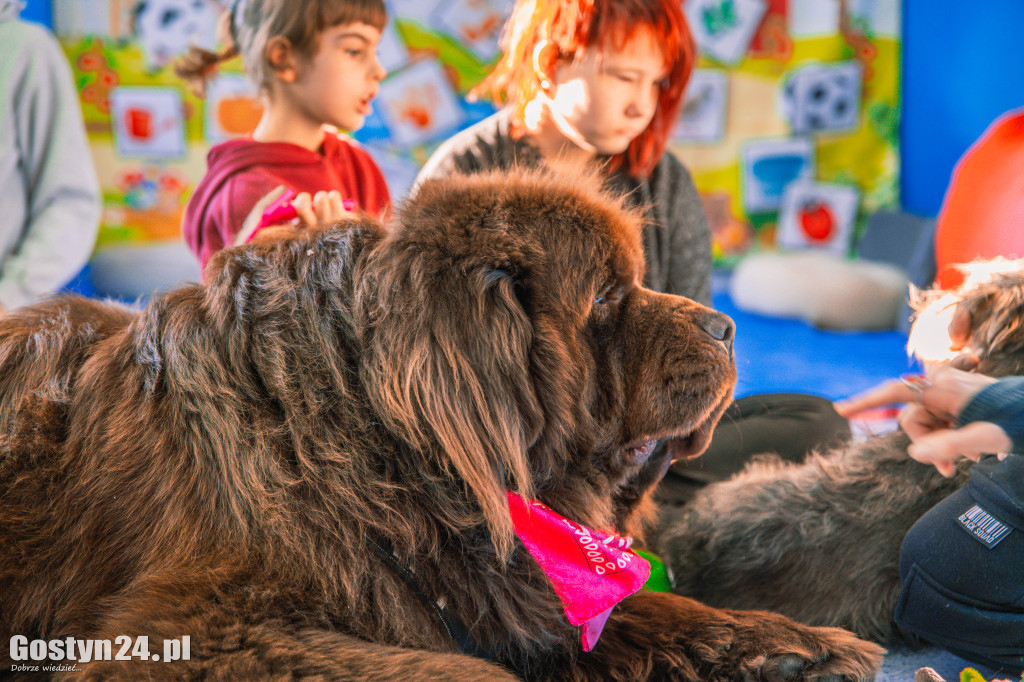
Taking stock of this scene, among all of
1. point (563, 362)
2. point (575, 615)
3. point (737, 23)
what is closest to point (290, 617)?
point (575, 615)

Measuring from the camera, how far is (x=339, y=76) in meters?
2.21

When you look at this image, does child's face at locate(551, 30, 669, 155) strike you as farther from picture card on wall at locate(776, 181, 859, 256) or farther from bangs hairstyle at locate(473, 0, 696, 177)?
picture card on wall at locate(776, 181, 859, 256)

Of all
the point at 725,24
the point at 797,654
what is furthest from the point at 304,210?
the point at 725,24

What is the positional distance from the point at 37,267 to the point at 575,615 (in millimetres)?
2336

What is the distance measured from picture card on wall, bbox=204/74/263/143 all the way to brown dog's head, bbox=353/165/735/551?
3649 mm

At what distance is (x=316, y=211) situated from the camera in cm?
177

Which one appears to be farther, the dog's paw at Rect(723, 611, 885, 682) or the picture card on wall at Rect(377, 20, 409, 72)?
A: the picture card on wall at Rect(377, 20, 409, 72)

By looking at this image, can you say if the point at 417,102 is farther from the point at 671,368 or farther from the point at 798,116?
the point at 671,368

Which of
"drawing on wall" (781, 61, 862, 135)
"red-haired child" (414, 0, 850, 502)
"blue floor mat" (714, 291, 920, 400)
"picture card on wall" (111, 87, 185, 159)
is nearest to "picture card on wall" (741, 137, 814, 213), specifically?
"drawing on wall" (781, 61, 862, 135)

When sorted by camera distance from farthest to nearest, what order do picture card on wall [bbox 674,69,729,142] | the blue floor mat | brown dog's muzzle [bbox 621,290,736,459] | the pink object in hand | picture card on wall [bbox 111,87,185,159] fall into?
picture card on wall [bbox 674,69,729,142] → picture card on wall [bbox 111,87,185,159] → the blue floor mat → the pink object in hand → brown dog's muzzle [bbox 621,290,736,459]

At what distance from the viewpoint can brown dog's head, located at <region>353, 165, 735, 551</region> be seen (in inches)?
47.4

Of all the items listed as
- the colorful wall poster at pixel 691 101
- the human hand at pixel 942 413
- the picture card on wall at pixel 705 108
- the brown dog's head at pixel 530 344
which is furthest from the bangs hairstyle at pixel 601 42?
the picture card on wall at pixel 705 108

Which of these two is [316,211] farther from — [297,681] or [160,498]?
[297,681]

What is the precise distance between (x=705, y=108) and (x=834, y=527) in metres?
4.22
